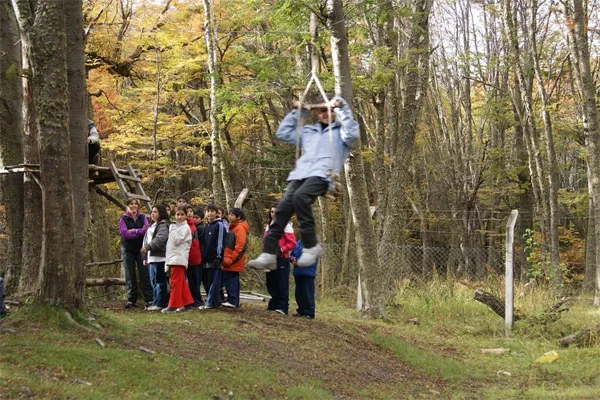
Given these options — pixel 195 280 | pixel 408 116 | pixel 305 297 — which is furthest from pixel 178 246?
pixel 408 116

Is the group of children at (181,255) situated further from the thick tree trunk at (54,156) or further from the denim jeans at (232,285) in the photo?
the thick tree trunk at (54,156)

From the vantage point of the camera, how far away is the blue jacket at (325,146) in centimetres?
692

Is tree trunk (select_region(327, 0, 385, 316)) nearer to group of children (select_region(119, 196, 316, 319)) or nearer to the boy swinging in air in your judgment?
group of children (select_region(119, 196, 316, 319))

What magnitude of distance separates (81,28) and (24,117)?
68.5 inches

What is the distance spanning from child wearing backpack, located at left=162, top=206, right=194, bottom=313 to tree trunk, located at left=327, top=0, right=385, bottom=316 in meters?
3.69

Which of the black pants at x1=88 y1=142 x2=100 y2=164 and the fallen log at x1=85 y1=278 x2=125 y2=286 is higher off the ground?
the black pants at x1=88 y1=142 x2=100 y2=164

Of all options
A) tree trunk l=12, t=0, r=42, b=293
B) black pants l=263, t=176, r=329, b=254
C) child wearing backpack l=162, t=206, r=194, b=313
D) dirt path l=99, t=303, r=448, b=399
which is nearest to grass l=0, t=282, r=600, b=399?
dirt path l=99, t=303, r=448, b=399

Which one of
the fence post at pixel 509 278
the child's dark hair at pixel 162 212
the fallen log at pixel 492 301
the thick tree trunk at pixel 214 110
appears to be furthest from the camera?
the thick tree trunk at pixel 214 110

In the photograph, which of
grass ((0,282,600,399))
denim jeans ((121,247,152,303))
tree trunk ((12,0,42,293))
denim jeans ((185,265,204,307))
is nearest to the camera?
grass ((0,282,600,399))

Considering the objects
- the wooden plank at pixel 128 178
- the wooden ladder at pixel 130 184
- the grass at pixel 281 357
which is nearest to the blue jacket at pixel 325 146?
the grass at pixel 281 357

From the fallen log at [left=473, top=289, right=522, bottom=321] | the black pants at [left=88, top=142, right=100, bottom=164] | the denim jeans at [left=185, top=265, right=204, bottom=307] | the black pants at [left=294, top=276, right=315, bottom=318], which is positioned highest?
the black pants at [left=88, top=142, right=100, bottom=164]

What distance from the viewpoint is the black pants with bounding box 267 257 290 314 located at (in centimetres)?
1152

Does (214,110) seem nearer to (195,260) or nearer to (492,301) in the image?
(195,260)

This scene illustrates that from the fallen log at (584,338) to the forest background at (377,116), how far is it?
2582 millimetres
